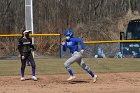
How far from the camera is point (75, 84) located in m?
16.1

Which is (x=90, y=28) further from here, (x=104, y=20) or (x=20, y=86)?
(x=20, y=86)

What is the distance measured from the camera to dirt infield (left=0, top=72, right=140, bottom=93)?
14.6 meters

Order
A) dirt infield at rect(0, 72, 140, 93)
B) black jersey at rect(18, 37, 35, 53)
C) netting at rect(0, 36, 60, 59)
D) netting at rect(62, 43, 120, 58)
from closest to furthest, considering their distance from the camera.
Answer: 1. dirt infield at rect(0, 72, 140, 93)
2. black jersey at rect(18, 37, 35, 53)
3. netting at rect(62, 43, 120, 58)
4. netting at rect(0, 36, 60, 59)

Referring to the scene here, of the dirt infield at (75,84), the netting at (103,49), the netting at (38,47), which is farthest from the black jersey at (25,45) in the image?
the netting at (103,49)

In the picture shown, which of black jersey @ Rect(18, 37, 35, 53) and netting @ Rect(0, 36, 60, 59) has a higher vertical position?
black jersey @ Rect(18, 37, 35, 53)

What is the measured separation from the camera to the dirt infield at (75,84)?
14609mm

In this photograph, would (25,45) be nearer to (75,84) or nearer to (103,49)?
(75,84)

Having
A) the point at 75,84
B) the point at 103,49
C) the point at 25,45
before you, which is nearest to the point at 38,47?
the point at 103,49

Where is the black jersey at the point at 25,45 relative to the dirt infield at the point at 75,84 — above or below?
above

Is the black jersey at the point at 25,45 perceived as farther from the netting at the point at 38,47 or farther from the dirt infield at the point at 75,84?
the netting at the point at 38,47

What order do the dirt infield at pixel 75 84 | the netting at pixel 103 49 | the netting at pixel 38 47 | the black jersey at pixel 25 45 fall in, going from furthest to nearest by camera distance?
the netting at pixel 38 47
the netting at pixel 103 49
the black jersey at pixel 25 45
the dirt infield at pixel 75 84

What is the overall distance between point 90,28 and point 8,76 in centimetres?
2982

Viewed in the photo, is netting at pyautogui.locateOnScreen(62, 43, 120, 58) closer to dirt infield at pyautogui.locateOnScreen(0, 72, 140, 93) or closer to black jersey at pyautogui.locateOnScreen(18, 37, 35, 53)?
dirt infield at pyautogui.locateOnScreen(0, 72, 140, 93)

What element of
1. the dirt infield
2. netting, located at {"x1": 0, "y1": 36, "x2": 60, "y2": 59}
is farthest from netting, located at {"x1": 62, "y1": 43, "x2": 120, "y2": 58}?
the dirt infield
